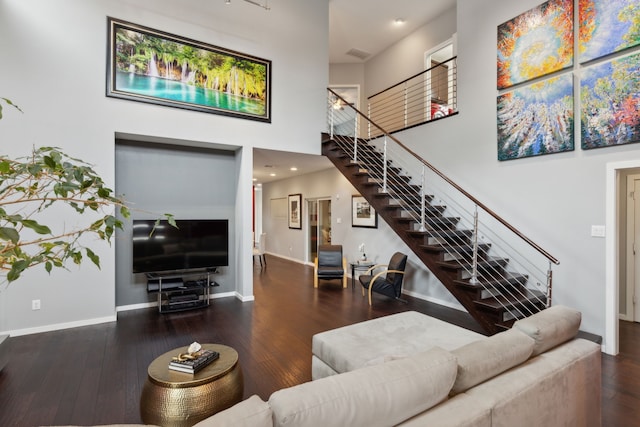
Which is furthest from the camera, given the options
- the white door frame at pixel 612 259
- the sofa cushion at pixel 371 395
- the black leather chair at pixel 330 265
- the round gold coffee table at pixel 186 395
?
the black leather chair at pixel 330 265

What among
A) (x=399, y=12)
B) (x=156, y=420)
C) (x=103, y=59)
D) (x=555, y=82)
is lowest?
(x=156, y=420)

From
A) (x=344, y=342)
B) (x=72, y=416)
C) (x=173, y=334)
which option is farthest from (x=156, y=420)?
(x=173, y=334)

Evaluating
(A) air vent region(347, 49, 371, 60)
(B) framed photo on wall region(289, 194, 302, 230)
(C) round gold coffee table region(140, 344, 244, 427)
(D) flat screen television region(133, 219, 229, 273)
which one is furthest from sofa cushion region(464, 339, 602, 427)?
(A) air vent region(347, 49, 371, 60)

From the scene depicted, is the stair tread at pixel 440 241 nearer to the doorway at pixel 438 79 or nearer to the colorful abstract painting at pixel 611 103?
the doorway at pixel 438 79

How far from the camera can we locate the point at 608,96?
3473mm

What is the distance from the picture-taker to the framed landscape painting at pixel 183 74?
14.6ft

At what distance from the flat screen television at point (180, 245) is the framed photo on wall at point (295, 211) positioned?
13.6 feet

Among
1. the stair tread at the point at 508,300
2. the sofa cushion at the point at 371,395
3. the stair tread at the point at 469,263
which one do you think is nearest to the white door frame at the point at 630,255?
Result: the stair tread at the point at 508,300

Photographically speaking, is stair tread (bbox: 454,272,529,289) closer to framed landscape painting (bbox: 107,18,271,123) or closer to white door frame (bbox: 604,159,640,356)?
white door frame (bbox: 604,159,640,356)

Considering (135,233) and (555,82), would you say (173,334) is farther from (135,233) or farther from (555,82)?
(555,82)

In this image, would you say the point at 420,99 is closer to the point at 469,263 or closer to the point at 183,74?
the point at 469,263

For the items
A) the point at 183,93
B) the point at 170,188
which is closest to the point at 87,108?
the point at 183,93

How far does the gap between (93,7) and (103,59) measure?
0.69 meters

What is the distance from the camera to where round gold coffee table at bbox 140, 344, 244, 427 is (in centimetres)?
184
